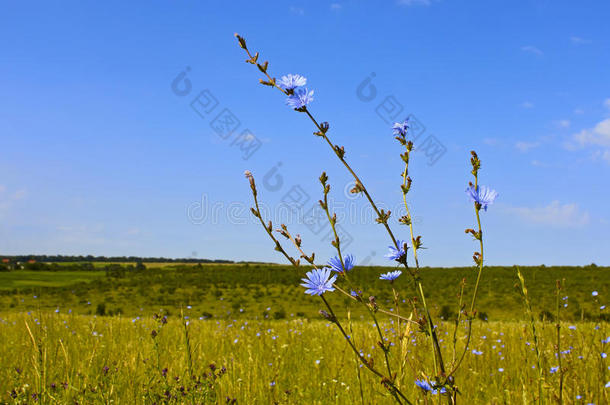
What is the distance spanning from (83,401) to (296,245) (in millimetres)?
2360

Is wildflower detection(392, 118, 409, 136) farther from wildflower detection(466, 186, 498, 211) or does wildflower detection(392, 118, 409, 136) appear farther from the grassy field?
the grassy field

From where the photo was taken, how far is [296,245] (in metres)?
1.36

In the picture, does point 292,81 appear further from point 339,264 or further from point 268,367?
point 268,367

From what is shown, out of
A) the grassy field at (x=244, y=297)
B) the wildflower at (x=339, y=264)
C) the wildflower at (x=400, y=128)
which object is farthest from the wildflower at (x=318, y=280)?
the grassy field at (x=244, y=297)

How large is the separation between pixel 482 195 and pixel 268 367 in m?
3.57

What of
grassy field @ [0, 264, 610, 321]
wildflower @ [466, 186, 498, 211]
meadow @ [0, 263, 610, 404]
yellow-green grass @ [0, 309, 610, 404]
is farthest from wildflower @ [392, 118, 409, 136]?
grassy field @ [0, 264, 610, 321]

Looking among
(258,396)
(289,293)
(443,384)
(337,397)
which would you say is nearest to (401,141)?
(443,384)

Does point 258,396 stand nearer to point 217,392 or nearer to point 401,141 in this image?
point 217,392

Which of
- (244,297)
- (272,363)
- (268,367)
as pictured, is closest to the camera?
(268,367)

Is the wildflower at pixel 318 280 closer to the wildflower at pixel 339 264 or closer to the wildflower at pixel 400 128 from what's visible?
the wildflower at pixel 339 264

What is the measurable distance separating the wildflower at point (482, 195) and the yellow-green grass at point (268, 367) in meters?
0.55

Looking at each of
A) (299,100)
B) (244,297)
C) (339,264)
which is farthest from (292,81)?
(244,297)

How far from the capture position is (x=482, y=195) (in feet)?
4.30

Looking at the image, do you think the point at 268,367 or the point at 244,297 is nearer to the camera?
the point at 268,367
